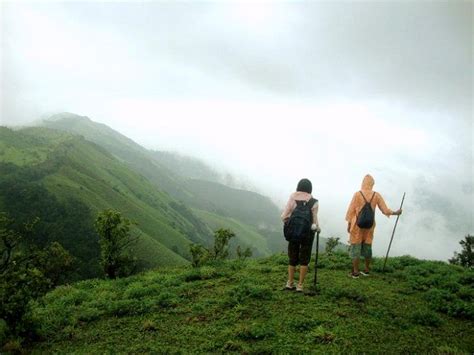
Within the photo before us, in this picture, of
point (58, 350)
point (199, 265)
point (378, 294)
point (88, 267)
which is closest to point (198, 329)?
point (58, 350)

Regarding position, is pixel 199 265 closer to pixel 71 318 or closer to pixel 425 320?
pixel 71 318

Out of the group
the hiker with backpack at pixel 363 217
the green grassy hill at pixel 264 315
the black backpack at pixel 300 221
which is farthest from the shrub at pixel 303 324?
the hiker with backpack at pixel 363 217

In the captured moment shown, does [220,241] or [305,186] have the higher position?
[305,186]

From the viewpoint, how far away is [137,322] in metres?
11.0

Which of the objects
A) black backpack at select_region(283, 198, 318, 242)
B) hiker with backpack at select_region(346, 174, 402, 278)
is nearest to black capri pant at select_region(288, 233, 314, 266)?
black backpack at select_region(283, 198, 318, 242)

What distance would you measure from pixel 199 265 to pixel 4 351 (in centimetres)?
932

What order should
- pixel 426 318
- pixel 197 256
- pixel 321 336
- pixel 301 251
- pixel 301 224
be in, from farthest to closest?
pixel 197 256
pixel 301 251
pixel 301 224
pixel 426 318
pixel 321 336

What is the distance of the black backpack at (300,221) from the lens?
11.9 meters

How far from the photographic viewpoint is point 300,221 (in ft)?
39.1

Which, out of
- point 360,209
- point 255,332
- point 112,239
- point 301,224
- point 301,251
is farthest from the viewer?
point 112,239

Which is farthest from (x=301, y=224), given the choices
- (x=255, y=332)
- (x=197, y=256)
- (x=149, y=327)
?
(x=197, y=256)

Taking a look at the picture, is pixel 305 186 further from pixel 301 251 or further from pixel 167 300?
pixel 167 300

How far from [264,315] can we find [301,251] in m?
2.42

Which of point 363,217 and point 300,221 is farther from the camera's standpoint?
point 363,217
